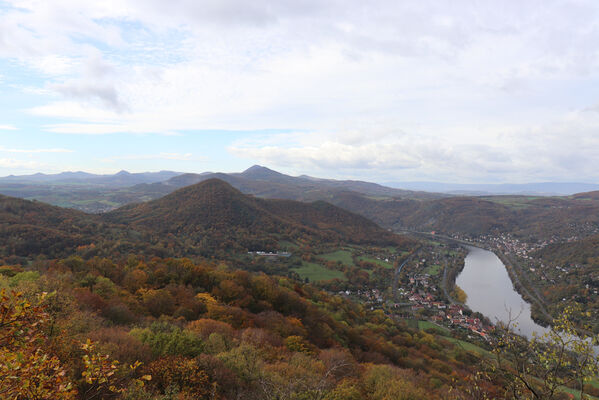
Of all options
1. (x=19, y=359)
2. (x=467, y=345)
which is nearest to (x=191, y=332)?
(x=19, y=359)

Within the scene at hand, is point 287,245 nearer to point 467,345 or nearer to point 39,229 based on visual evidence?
point 467,345

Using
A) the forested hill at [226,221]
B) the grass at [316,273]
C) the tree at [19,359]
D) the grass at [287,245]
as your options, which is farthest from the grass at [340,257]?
the tree at [19,359]

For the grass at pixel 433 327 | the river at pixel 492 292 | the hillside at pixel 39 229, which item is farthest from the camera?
the river at pixel 492 292

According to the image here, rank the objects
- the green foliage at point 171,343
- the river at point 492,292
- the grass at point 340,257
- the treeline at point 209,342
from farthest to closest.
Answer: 1. the grass at point 340,257
2. the river at point 492,292
3. the green foliage at point 171,343
4. the treeline at point 209,342

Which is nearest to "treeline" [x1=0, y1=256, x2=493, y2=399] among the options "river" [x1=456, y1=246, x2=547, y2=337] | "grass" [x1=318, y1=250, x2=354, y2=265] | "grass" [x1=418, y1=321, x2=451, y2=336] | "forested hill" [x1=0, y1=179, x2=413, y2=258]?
"grass" [x1=418, y1=321, x2=451, y2=336]

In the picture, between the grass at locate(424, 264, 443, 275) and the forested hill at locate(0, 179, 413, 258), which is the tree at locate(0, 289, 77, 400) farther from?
the grass at locate(424, 264, 443, 275)

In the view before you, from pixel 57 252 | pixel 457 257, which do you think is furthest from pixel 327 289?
pixel 457 257

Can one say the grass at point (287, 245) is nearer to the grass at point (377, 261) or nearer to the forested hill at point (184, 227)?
the forested hill at point (184, 227)

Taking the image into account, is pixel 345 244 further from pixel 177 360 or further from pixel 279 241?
pixel 177 360
